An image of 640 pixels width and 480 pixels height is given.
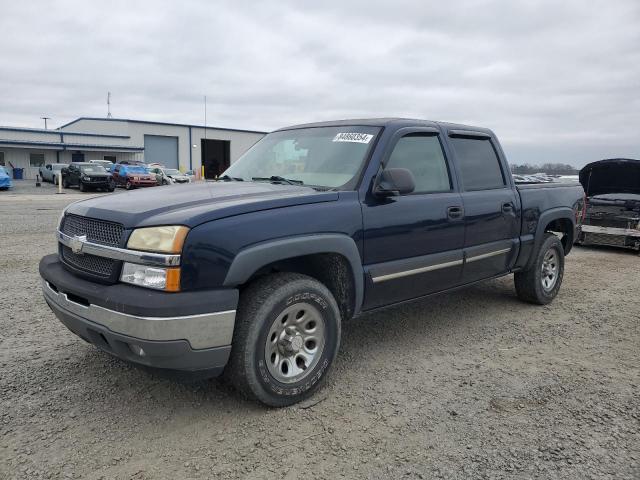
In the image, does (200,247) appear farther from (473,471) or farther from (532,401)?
(532,401)

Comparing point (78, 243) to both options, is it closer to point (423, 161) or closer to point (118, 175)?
point (423, 161)

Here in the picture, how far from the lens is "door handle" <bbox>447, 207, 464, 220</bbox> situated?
419 centimetres

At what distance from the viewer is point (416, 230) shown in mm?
3875

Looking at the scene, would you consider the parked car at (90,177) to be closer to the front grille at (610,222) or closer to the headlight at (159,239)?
the front grille at (610,222)

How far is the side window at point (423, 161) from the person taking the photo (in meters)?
4.03

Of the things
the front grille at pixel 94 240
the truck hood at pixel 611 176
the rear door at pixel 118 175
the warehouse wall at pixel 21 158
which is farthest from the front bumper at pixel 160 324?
the warehouse wall at pixel 21 158

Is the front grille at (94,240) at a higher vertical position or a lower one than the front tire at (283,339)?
higher

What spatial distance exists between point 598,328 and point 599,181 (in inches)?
299

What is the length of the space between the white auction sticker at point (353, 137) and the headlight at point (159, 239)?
1698mm

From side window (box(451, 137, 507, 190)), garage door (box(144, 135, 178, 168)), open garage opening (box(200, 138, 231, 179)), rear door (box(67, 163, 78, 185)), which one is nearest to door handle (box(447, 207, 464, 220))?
side window (box(451, 137, 507, 190))

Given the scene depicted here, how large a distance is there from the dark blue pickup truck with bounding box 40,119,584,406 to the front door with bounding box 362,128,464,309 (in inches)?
0.5

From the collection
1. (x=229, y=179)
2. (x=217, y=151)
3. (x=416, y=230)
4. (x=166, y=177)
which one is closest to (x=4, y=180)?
(x=166, y=177)

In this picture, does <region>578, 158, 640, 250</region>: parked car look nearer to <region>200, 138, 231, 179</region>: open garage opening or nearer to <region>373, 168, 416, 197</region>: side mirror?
<region>373, 168, 416, 197</region>: side mirror

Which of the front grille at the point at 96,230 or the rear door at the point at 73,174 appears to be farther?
the rear door at the point at 73,174
